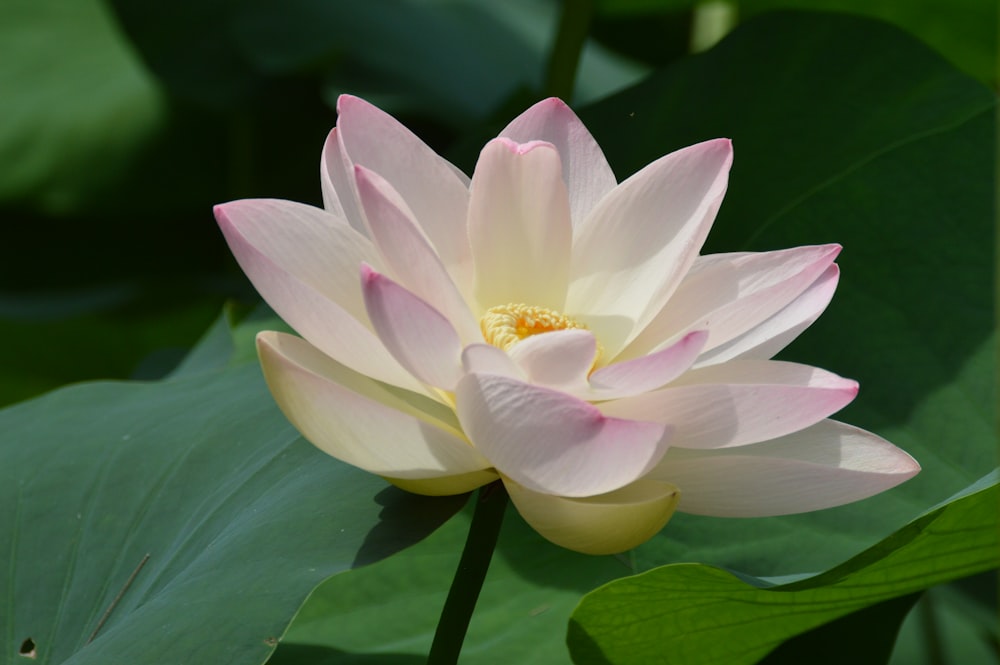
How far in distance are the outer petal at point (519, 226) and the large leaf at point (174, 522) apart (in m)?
0.11

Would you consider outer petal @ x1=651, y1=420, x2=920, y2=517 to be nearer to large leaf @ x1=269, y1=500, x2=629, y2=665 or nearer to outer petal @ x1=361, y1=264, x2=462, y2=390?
outer petal @ x1=361, y1=264, x2=462, y2=390

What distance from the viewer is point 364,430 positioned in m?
0.41

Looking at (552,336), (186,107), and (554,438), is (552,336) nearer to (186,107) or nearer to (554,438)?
(554,438)

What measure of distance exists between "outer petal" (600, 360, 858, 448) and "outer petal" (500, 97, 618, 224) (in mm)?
135

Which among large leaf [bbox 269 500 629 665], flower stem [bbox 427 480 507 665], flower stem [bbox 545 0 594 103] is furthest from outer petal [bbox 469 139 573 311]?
flower stem [bbox 545 0 594 103]

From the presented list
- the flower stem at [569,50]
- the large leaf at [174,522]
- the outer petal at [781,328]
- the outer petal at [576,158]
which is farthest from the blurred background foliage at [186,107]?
the outer petal at [781,328]

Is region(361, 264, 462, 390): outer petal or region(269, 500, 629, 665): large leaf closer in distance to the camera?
region(361, 264, 462, 390): outer petal

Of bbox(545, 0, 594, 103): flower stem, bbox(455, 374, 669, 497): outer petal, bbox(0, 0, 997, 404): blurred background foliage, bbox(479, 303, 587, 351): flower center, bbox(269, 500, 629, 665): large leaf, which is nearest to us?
bbox(455, 374, 669, 497): outer petal

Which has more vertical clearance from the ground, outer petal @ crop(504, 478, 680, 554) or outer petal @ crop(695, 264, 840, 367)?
outer petal @ crop(695, 264, 840, 367)

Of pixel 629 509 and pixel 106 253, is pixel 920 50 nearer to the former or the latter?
pixel 629 509

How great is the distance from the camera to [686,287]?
19.0 inches

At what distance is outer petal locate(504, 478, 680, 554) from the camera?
41 centimetres

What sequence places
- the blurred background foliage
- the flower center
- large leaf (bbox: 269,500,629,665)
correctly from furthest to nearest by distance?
the blurred background foliage
large leaf (bbox: 269,500,629,665)
the flower center

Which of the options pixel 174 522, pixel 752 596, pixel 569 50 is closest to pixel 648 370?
pixel 752 596
